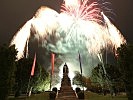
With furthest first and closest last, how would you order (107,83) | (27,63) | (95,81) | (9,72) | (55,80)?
(55,80) → (95,81) → (107,83) → (27,63) → (9,72)

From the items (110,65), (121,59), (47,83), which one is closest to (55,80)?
(47,83)

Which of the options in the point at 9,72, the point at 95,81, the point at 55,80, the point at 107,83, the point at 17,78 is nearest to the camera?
the point at 9,72

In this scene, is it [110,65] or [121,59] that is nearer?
[121,59]

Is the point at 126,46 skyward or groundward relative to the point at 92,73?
groundward

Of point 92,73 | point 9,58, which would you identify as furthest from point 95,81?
point 9,58

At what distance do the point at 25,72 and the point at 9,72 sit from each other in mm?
29594

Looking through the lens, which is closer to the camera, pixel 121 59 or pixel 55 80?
pixel 121 59

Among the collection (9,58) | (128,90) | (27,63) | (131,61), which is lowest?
(128,90)

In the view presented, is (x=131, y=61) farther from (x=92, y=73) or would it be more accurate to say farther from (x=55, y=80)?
(x=55, y=80)

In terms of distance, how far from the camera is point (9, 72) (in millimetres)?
49469

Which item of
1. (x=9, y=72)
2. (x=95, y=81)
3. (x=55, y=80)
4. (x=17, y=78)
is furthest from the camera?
(x=55, y=80)

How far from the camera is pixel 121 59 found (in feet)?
138

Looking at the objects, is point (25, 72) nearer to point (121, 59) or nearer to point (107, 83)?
point (107, 83)

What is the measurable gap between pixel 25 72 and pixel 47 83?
25.9m
